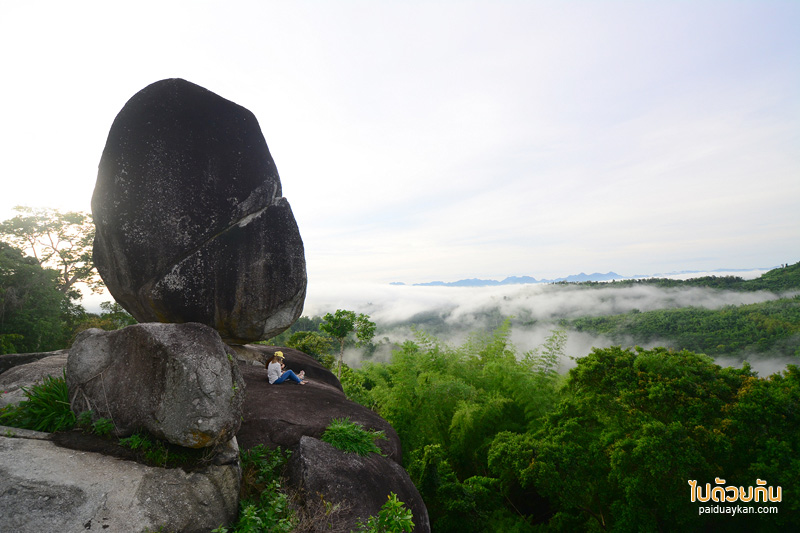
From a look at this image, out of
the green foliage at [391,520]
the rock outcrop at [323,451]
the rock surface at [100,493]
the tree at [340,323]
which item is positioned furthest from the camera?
the tree at [340,323]

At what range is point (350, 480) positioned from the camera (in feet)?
21.3

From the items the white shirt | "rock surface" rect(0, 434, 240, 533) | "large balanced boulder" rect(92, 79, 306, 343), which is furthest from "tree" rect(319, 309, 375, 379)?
"rock surface" rect(0, 434, 240, 533)

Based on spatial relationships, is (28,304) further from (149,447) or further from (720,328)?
(720,328)

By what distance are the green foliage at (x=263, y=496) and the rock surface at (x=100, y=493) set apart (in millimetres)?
339

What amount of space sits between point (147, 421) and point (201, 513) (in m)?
1.59

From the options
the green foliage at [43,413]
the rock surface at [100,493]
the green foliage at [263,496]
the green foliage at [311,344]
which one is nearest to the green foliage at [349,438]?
the green foliage at [263,496]

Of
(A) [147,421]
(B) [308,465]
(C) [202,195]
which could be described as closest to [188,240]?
(C) [202,195]

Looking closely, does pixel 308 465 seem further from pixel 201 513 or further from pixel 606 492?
pixel 606 492

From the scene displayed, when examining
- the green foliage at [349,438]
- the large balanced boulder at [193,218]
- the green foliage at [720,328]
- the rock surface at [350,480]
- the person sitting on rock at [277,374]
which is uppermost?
the large balanced boulder at [193,218]

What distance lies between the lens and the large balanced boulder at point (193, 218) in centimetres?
870

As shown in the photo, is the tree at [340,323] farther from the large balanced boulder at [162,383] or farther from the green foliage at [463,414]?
the large balanced boulder at [162,383]

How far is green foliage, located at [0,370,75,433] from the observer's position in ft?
20.0

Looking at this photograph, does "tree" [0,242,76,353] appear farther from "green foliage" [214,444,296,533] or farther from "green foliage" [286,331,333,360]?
"green foliage" [214,444,296,533]

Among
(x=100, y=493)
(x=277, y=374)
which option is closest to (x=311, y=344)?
(x=277, y=374)
